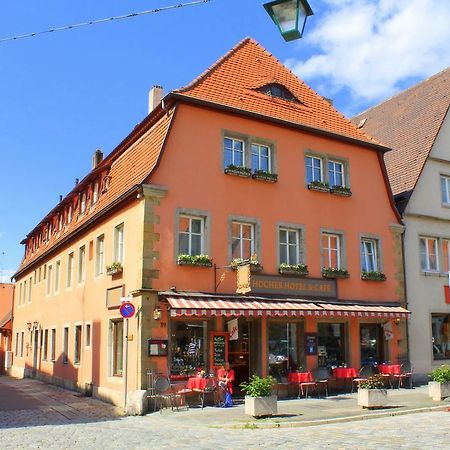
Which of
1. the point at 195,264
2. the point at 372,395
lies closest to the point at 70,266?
the point at 195,264

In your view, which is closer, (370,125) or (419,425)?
(419,425)

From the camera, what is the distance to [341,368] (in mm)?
19000

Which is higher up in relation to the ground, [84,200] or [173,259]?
[84,200]

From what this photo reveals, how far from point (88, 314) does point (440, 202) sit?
47.3 ft

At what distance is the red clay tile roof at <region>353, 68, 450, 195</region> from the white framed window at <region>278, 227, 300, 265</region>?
20.7 feet

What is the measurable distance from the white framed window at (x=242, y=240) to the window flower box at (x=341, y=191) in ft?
12.3


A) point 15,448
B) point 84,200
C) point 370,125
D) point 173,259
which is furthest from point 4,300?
point 15,448

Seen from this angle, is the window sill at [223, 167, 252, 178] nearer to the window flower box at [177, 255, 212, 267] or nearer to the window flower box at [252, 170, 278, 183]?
the window flower box at [252, 170, 278, 183]

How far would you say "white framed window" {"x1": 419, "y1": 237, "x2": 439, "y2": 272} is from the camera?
75.8 ft

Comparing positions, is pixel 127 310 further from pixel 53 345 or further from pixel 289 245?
pixel 53 345

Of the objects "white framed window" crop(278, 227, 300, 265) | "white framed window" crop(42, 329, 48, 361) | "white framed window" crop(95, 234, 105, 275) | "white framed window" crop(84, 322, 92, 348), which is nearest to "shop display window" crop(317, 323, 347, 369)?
"white framed window" crop(278, 227, 300, 265)

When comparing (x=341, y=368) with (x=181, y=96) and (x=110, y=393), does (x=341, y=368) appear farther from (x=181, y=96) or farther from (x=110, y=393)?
(x=181, y=96)

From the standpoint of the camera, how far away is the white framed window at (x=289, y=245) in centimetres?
1908

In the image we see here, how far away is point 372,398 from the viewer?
1452 centimetres
